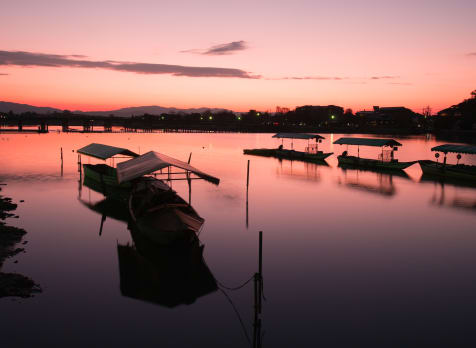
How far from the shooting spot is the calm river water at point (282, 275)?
1376 cm

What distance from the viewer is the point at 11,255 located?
20.3 m

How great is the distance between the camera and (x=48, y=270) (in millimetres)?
18953

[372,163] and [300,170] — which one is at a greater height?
[372,163]

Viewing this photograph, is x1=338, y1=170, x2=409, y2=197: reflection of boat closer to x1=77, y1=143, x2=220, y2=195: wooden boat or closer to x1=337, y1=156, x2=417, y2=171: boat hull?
x1=337, y1=156, x2=417, y2=171: boat hull

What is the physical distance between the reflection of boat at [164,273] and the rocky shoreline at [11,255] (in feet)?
13.1

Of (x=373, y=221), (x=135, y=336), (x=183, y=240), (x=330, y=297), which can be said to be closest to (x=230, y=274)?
(x=183, y=240)

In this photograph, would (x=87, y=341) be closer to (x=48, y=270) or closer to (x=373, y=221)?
(x=48, y=270)

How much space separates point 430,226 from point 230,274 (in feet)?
60.8

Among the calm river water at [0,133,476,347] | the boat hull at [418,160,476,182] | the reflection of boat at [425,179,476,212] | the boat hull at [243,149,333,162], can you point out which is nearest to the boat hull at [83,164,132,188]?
the calm river water at [0,133,476,347]

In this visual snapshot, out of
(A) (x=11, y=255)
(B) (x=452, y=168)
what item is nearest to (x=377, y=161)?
(B) (x=452, y=168)

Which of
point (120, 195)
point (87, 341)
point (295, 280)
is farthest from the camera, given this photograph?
point (120, 195)

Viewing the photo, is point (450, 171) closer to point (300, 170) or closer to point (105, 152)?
point (300, 170)

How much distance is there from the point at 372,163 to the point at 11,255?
54.5m

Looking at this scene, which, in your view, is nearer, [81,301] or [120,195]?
[81,301]
